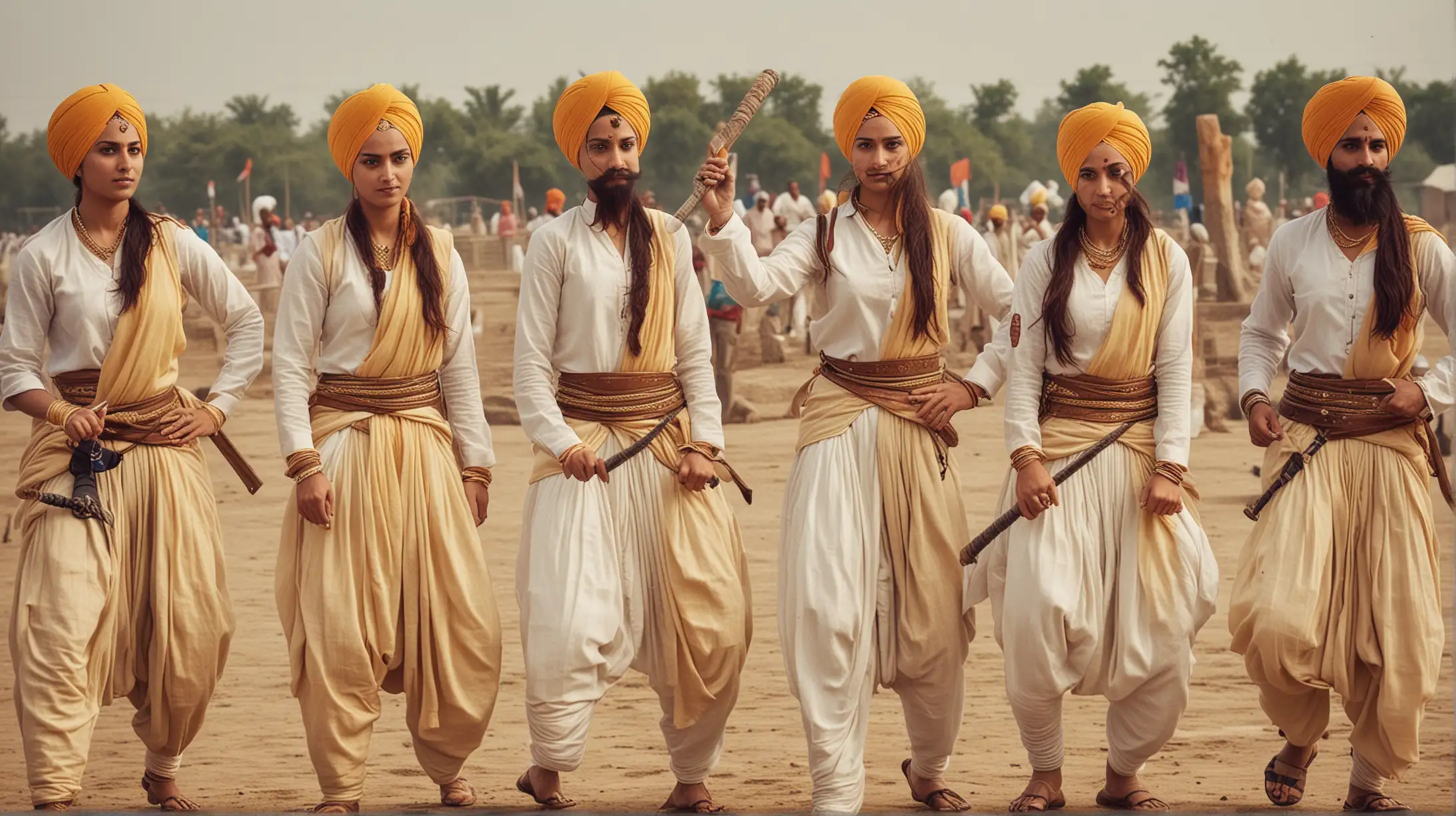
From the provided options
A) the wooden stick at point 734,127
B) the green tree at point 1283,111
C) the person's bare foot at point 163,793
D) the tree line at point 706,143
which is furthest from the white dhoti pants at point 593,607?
the green tree at point 1283,111

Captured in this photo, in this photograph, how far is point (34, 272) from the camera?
5254 millimetres

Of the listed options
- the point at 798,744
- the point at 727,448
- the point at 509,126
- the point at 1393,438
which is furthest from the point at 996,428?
the point at 509,126

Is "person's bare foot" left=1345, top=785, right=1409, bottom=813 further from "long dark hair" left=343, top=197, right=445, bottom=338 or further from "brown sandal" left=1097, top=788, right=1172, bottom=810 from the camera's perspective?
"long dark hair" left=343, top=197, right=445, bottom=338

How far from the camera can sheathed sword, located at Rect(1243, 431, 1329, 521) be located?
17.3ft

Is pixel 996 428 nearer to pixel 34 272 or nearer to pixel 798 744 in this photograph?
pixel 798 744

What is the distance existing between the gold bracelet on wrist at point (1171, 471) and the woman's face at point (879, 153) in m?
1.15

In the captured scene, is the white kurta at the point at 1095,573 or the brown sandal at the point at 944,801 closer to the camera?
the white kurta at the point at 1095,573

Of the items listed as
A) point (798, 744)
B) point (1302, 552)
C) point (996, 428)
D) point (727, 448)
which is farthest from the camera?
point (996, 428)

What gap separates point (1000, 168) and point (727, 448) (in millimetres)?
46466

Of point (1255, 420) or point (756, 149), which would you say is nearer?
point (1255, 420)

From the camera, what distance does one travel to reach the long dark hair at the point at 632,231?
5305 mm

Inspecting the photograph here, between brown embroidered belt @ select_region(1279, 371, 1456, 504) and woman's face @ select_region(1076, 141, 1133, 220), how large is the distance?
28.4 inches

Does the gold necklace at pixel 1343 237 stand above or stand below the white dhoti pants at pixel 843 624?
above

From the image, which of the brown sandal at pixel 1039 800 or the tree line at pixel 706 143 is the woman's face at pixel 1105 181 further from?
the tree line at pixel 706 143
